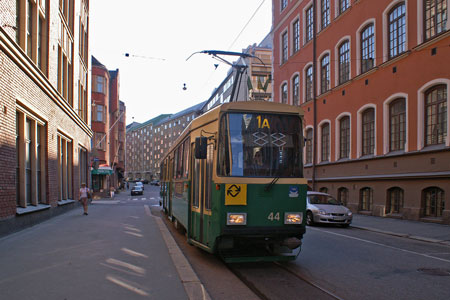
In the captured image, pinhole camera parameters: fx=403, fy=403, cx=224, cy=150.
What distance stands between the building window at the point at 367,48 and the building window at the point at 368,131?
236 cm

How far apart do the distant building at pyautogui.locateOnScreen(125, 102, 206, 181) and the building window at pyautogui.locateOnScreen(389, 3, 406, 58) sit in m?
89.5

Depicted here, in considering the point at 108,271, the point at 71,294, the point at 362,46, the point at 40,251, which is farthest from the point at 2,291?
the point at 362,46

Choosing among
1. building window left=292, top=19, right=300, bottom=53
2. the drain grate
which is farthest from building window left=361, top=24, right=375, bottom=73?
the drain grate

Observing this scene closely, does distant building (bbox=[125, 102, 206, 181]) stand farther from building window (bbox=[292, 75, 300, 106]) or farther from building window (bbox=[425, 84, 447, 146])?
building window (bbox=[425, 84, 447, 146])

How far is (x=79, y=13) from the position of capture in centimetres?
2475

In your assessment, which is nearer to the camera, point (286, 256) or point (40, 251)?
point (286, 256)

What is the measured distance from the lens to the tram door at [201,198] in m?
7.69

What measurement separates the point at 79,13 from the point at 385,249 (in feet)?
73.5

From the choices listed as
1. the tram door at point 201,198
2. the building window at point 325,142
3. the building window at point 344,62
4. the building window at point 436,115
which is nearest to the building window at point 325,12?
the building window at point 344,62

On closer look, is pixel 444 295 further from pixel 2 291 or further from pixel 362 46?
pixel 362 46

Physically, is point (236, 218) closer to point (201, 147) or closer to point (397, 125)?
point (201, 147)

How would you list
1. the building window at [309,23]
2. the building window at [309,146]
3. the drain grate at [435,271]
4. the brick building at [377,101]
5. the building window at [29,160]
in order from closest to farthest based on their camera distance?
the drain grate at [435,271] → the building window at [29,160] → the brick building at [377,101] → the building window at [309,23] → the building window at [309,146]

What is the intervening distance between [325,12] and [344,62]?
466 cm

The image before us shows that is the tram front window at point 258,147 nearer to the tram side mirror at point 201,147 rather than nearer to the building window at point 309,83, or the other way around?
the tram side mirror at point 201,147
